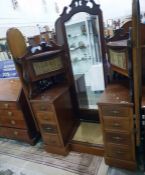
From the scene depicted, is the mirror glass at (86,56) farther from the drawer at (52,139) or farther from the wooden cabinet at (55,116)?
the drawer at (52,139)

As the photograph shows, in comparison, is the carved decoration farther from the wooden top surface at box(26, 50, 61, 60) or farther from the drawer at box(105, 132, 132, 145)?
the drawer at box(105, 132, 132, 145)

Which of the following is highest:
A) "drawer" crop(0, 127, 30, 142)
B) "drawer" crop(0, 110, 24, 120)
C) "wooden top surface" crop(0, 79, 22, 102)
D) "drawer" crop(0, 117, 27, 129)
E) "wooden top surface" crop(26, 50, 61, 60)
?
"wooden top surface" crop(26, 50, 61, 60)

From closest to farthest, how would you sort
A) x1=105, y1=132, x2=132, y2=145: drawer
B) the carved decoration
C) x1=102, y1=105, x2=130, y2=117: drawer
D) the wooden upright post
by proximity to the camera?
1. the wooden upright post
2. x1=102, y1=105, x2=130, y2=117: drawer
3. x1=105, y1=132, x2=132, y2=145: drawer
4. the carved decoration

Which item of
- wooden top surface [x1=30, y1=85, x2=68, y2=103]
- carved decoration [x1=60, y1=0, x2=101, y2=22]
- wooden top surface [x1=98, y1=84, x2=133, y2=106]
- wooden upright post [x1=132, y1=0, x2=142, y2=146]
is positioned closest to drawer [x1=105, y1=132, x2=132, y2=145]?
wooden upright post [x1=132, y1=0, x2=142, y2=146]

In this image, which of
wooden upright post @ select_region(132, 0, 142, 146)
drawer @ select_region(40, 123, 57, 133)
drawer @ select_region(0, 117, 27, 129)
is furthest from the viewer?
drawer @ select_region(0, 117, 27, 129)

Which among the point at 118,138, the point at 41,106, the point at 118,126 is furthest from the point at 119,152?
the point at 41,106

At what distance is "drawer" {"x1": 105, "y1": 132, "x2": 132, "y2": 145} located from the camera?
1.58 meters

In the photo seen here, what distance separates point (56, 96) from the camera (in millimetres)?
1840

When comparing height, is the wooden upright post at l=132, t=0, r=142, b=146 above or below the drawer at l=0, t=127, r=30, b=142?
above

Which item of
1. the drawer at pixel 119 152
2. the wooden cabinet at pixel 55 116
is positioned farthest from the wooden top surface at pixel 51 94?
the drawer at pixel 119 152

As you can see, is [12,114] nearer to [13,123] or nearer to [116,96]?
[13,123]

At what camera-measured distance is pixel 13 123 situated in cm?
225

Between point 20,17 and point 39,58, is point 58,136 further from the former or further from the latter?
point 20,17

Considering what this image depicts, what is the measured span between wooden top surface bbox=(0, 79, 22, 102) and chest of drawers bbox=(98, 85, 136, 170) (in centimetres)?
107
